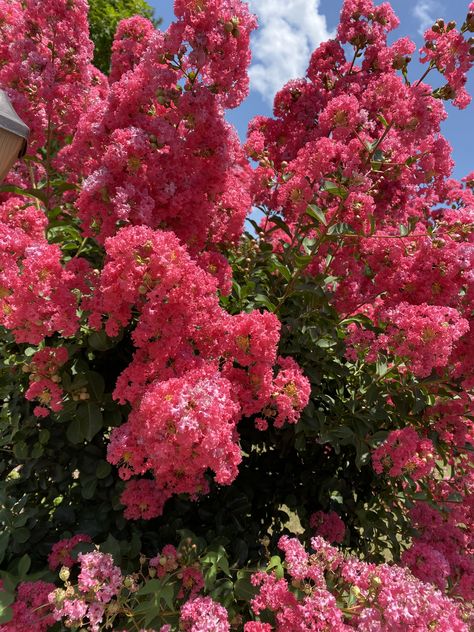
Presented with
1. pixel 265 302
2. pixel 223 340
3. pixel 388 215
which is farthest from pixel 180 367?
pixel 388 215

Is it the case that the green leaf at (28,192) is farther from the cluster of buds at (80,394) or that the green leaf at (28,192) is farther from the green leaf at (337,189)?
the green leaf at (337,189)

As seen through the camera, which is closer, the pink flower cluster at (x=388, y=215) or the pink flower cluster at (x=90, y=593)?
the pink flower cluster at (x=90, y=593)

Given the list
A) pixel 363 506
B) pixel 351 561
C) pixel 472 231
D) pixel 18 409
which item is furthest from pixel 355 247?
pixel 18 409

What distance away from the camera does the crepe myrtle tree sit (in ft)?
4.43

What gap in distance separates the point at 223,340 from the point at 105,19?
10.3 metres

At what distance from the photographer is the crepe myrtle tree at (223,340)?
4.43 feet

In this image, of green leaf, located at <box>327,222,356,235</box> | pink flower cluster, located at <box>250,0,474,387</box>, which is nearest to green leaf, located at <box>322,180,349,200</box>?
pink flower cluster, located at <box>250,0,474,387</box>

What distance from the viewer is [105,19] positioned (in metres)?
9.23

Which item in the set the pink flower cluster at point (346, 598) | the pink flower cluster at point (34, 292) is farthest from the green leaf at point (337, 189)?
the pink flower cluster at point (346, 598)

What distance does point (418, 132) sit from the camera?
6.15 feet

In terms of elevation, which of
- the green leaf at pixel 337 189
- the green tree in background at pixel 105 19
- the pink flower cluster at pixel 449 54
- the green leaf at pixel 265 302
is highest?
the green tree in background at pixel 105 19

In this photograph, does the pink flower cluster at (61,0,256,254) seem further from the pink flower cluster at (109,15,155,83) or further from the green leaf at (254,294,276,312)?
the pink flower cluster at (109,15,155,83)

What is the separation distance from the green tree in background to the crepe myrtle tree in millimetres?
8274

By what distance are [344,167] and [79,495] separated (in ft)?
6.21
